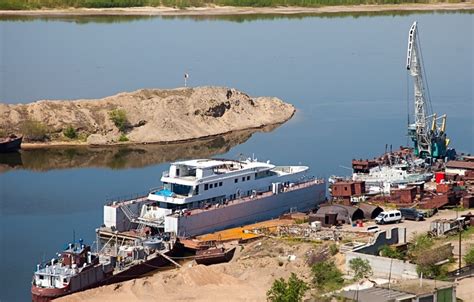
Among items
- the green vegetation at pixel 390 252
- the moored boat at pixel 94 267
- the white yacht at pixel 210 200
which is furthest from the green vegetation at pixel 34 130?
the green vegetation at pixel 390 252

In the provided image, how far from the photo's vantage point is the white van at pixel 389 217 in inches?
1363

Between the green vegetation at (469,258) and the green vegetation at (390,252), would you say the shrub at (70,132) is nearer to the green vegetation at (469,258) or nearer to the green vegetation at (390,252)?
the green vegetation at (390,252)

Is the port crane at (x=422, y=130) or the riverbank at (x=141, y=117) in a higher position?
the port crane at (x=422, y=130)

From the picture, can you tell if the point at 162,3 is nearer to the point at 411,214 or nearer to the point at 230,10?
the point at 230,10

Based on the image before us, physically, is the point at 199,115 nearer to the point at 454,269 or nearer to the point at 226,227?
the point at 226,227

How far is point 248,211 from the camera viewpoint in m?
35.7

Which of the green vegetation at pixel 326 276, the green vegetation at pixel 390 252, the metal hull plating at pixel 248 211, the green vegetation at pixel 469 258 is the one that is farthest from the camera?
the metal hull plating at pixel 248 211

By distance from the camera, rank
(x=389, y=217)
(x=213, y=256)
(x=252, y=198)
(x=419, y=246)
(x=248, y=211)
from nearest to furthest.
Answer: (x=419, y=246) < (x=213, y=256) < (x=389, y=217) < (x=248, y=211) < (x=252, y=198)

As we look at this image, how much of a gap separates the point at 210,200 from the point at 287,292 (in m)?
10.7

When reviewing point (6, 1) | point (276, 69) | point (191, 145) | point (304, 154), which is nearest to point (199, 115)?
point (191, 145)

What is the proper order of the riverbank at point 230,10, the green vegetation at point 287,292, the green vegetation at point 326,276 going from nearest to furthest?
the green vegetation at point 287,292 < the green vegetation at point 326,276 < the riverbank at point 230,10

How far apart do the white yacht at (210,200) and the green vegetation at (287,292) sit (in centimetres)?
794

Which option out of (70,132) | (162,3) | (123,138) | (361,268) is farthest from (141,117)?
(162,3)

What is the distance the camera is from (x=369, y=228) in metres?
33.8
